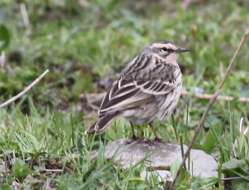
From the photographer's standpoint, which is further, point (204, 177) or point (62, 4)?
point (62, 4)

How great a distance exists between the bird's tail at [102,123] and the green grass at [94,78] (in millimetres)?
110

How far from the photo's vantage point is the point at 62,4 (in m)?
14.6

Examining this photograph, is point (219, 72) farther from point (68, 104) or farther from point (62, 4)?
point (62, 4)

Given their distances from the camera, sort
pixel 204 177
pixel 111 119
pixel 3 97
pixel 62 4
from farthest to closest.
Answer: pixel 62 4
pixel 3 97
pixel 111 119
pixel 204 177

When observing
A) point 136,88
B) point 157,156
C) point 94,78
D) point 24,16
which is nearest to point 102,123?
point 157,156

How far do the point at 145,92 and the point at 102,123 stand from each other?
2.55 feet

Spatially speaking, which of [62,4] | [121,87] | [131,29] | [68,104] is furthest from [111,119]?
[62,4]

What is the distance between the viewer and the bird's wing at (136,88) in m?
7.88

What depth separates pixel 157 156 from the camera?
7637 millimetres

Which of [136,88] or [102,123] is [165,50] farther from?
[102,123]

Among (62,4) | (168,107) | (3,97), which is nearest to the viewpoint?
(168,107)

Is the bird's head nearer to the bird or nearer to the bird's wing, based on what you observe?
the bird

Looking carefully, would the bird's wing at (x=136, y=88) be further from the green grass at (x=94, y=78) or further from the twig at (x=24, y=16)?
the twig at (x=24, y=16)

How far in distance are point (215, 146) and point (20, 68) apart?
13.8 ft
